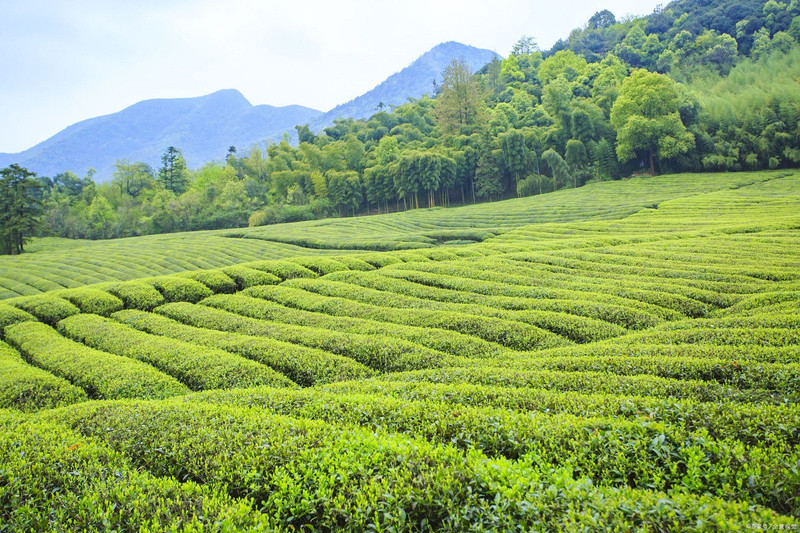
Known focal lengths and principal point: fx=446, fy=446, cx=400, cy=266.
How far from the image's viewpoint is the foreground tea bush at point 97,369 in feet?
34.9

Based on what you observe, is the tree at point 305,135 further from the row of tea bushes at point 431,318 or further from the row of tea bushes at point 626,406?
the row of tea bushes at point 626,406

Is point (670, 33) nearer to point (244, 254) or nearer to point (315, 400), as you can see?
point (244, 254)

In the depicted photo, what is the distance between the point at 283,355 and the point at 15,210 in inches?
2288

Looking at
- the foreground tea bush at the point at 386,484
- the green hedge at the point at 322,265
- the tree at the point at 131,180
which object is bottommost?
the foreground tea bush at the point at 386,484

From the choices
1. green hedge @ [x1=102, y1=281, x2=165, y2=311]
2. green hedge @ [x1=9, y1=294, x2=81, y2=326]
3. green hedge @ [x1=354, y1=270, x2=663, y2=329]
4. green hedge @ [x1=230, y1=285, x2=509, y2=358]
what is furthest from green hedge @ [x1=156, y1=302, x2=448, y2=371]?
green hedge @ [x1=354, y1=270, x2=663, y2=329]

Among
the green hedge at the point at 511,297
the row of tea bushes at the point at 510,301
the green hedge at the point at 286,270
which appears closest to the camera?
the row of tea bushes at the point at 510,301

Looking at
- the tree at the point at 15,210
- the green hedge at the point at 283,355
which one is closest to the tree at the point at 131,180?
the tree at the point at 15,210

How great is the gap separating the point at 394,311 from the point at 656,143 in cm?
6615

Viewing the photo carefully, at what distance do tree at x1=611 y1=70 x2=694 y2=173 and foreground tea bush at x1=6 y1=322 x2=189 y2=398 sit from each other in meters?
70.4

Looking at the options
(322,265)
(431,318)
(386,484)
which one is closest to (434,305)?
(431,318)

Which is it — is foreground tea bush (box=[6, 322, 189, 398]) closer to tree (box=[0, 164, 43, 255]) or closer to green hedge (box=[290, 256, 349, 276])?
green hedge (box=[290, 256, 349, 276])

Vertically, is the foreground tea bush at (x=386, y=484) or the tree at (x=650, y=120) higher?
the tree at (x=650, y=120)

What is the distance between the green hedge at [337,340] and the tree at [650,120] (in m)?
65.7

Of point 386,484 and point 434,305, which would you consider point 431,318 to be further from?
point 386,484
